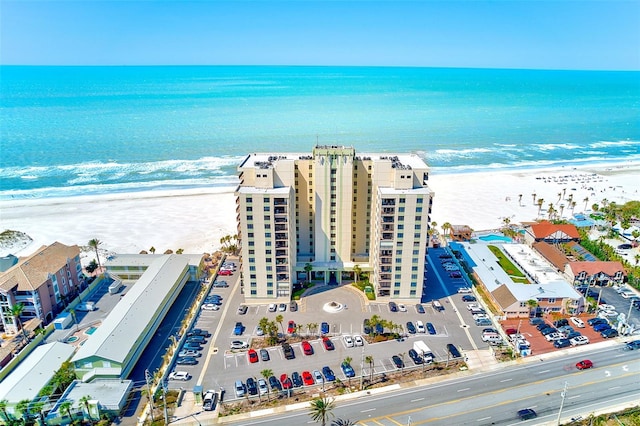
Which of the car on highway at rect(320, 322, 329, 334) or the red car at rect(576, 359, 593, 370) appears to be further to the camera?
the car on highway at rect(320, 322, 329, 334)

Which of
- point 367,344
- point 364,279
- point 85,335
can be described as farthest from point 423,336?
point 85,335

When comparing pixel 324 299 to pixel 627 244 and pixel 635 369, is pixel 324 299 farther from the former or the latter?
pixel 627 244

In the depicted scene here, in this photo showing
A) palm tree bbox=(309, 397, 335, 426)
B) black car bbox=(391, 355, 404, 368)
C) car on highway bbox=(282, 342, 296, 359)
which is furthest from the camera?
car on highway bbox=(282, 342, 296, 359)

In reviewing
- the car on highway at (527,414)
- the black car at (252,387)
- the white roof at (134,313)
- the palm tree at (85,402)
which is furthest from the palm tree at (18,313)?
the car on highway at (527,414)

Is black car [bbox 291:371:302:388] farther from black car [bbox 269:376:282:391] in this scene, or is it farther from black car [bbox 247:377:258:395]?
black car [bbox 247:377:258:395]

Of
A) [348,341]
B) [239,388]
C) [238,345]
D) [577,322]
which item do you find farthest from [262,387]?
[577,322]

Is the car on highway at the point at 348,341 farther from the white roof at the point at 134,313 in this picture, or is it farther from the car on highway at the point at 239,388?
the white roof at the point at 134,313

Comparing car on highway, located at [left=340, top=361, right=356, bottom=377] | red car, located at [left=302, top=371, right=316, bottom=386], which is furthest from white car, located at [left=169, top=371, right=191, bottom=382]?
car on highway, located at [left=340, top=361, right=356, bottom=377]
